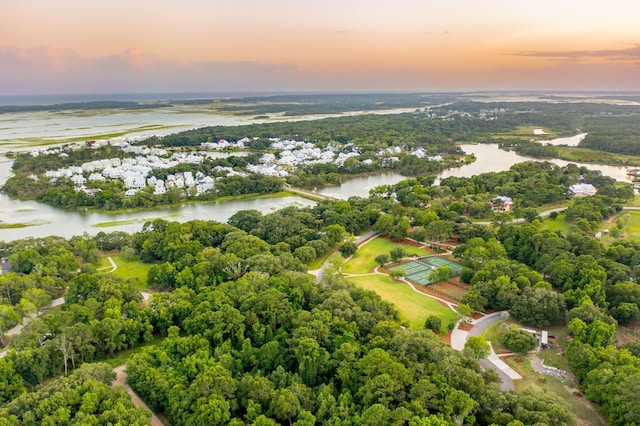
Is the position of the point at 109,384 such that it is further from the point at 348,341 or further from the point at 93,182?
the point at 93,182

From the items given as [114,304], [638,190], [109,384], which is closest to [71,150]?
[114,304]

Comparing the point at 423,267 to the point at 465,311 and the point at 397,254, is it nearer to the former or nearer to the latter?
the point at 397,254

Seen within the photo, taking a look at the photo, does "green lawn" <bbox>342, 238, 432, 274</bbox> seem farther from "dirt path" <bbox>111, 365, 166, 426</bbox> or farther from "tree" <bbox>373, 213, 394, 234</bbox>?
"dirt path" <bbox>111, 365, 166, 426</bbox>

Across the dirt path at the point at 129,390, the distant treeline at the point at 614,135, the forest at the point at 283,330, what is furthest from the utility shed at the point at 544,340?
the distant treeline at the point at 614,135

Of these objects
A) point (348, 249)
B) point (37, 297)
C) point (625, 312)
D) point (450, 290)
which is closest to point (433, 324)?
point (450, 290)

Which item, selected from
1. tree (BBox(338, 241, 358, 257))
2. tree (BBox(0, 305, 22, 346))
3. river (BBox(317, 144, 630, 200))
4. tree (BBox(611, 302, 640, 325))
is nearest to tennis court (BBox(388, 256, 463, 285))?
tree (BBox(338, 241, 358, 257))

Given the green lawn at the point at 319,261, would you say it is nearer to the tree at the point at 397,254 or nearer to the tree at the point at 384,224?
the tree at the point at 384,224
